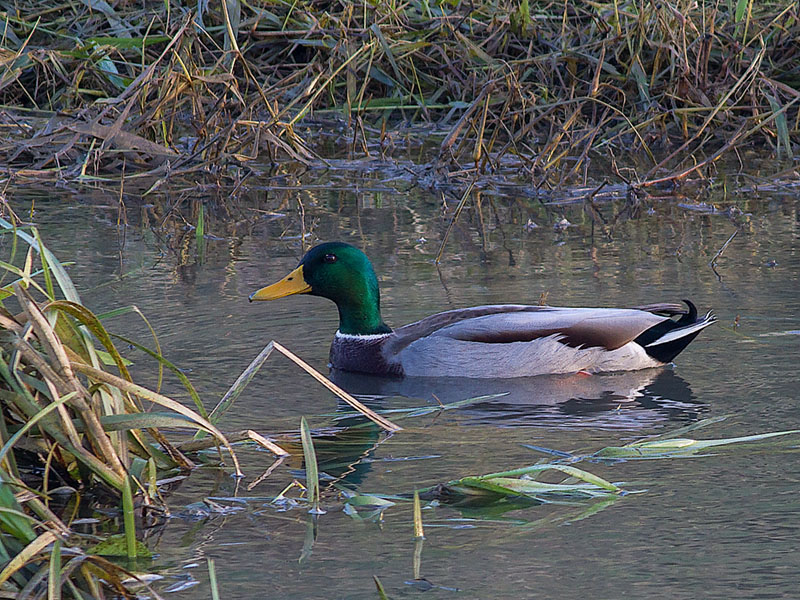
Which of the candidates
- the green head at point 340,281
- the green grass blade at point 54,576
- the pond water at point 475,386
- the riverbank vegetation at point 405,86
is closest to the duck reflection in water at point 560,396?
the pond water at point 475,386

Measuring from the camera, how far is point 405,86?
1230cm

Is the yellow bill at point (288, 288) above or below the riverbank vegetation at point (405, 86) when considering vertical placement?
below

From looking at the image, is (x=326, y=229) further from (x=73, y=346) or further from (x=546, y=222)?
(x=73, y=346)

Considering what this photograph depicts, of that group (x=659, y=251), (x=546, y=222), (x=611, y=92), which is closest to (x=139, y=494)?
(x=659, y=251)

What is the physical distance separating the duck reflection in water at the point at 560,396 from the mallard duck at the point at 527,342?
5 cm

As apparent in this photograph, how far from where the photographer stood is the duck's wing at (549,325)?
6.25 metres

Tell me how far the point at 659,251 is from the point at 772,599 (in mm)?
4728

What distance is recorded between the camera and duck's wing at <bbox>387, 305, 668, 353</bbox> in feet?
20.5

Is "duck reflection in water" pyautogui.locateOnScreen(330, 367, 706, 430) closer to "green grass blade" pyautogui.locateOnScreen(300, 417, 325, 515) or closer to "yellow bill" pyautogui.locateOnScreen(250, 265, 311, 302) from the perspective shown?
"yellow bill" pyautogui.locateOnScreen(250, 265, 311, 302)

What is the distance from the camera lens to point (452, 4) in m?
12.4

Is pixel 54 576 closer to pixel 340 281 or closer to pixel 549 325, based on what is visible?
pixel 549 325

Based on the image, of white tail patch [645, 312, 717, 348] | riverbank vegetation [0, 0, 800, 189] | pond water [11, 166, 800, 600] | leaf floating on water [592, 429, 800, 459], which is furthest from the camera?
riverbank vegetation [0, 0, 800, 189]

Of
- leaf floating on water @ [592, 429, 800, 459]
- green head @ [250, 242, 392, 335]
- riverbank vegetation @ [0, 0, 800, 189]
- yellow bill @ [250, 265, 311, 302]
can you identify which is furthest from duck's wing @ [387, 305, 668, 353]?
riverbank vegetation @ [0, 0, 800, 189]

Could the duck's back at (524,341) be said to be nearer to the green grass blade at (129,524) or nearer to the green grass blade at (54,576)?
the green grass blade at (129,524)
